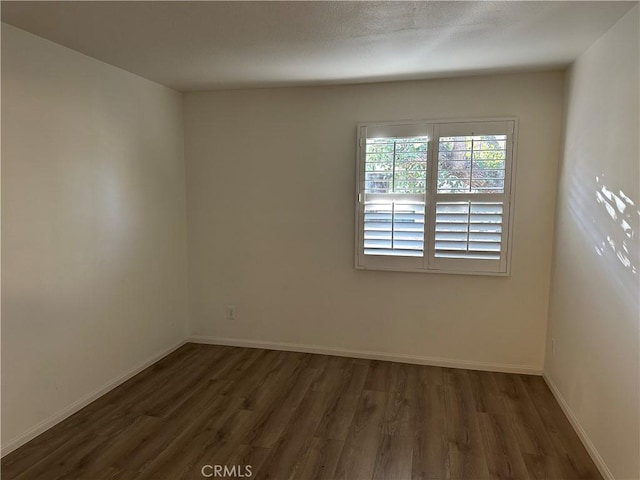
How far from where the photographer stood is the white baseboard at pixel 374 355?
132 inches

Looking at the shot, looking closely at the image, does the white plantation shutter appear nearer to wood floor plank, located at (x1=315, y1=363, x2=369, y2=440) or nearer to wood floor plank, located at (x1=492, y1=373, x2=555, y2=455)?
wood floor plank, located at (x1=315, y1=363, x2=369, y2=440)

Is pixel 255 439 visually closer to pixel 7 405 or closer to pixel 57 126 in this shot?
pixel 7 405

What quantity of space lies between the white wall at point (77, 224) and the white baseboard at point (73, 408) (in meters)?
0.01

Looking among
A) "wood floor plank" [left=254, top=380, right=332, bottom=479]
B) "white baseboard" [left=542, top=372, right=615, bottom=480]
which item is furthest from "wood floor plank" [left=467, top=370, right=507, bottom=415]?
"wood floor plank" [left=254, top=380, right=332, bottom=479]

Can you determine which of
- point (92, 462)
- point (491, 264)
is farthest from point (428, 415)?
point (92, 462)

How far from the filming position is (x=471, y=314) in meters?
3.37

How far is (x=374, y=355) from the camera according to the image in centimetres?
360

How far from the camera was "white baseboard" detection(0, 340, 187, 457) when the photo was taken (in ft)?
7.63

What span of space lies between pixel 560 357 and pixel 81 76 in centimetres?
370

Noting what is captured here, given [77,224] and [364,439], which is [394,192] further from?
[77,224]

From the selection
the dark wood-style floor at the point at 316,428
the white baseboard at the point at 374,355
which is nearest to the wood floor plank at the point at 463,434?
the dark wood-style floor at the point at 316,428

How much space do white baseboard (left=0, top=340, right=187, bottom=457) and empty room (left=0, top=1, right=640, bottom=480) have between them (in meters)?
0.02

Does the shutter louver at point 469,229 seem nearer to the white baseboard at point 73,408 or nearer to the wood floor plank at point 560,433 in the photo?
the wood floor plank at point 560,433

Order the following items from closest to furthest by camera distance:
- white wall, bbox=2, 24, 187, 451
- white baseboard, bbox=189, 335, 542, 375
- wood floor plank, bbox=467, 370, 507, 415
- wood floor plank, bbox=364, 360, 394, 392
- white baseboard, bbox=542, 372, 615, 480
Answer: white baseboard, bbox=542, 372, 615, 480 → white wall, bbox=2, 24, 187, 451 → wood floor plank, bbox=467, 370, 507, 415 → wood floor plank, bbox=364, 360, 394, 392 → white baseboard, bbox=189, 335, 542, 375
